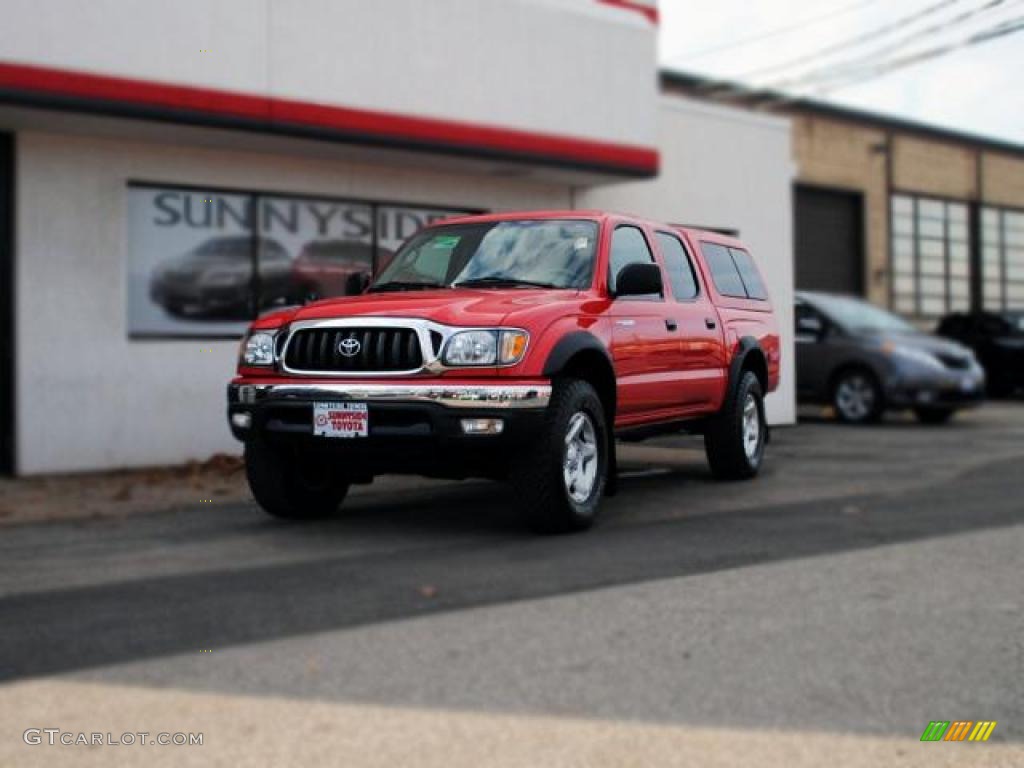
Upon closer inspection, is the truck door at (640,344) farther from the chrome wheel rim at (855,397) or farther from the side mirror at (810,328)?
the side mirror at (810,328)

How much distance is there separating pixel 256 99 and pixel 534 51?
348 cm

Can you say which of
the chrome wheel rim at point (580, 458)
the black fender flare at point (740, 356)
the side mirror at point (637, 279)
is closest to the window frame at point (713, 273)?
the black fender flare at point (740, 356)

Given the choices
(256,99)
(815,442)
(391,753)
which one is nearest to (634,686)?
(391,753)

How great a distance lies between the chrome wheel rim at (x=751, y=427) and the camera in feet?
33.3

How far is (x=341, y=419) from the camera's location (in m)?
6.91

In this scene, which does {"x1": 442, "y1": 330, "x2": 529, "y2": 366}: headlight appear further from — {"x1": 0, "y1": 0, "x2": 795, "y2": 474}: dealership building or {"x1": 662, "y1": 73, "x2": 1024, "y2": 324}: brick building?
{"x1": 662, "y1": 73, "x2": 1024, "y2": 324}: brick building

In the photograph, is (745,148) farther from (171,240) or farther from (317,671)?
(317,671)

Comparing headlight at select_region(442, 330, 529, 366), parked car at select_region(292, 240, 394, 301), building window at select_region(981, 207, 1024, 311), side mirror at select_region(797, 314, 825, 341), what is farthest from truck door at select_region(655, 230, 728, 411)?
building window at select_region(981, 207, 1024, 311)

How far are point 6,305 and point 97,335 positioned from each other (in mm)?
803

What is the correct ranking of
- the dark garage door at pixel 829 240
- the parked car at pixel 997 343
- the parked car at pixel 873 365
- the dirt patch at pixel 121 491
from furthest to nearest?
the dark garage door at pixel 829 240, the parked car at pixel 997 343, the parked car at pixel 873 365, the dirt patch at pixel 121 491

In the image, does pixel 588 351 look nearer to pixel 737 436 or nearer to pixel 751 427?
pixel 737 436

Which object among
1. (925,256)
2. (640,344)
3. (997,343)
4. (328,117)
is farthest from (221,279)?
(925,256)

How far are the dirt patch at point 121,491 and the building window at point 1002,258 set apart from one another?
25137 millimetres

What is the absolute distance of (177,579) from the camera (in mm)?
6148
